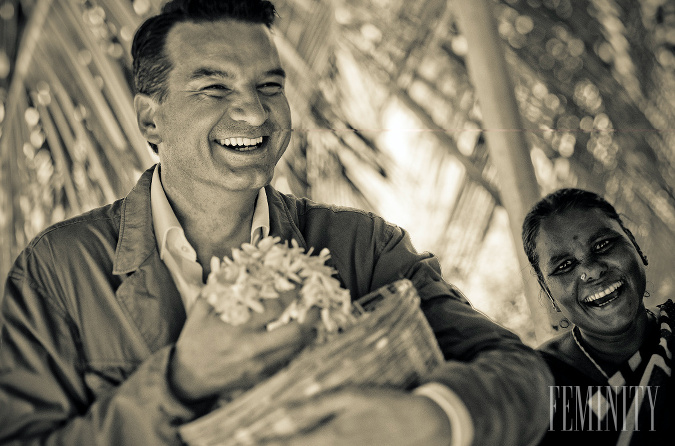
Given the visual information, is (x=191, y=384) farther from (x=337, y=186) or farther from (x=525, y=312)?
(x=525, y=312)

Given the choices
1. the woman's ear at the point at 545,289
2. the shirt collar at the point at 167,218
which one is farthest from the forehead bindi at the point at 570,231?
the shirt collar at the point at 167,218

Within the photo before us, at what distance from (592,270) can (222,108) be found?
3.74ft

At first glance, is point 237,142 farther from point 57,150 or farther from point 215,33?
point 57,150

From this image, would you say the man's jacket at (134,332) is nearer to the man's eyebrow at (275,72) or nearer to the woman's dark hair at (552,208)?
the man's eyebrow at (275,72)

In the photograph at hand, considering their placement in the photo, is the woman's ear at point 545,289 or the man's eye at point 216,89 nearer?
the man's eye at point 216,89

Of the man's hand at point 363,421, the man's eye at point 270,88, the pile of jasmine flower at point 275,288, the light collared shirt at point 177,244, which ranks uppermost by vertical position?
the man's eye at point 270,88

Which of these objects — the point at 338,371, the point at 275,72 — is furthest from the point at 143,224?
the point at 338,371

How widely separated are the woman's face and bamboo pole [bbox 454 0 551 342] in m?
0.22

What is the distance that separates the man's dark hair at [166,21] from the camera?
1790 mm

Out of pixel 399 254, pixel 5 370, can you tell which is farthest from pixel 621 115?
pixel 5 370

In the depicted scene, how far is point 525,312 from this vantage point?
5117 millimetres

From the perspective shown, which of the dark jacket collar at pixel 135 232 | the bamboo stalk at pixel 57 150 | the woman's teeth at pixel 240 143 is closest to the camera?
the dark jacket collar at pixel 135 232

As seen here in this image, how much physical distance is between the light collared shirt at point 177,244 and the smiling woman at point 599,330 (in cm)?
89

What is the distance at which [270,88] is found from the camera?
180 cm
